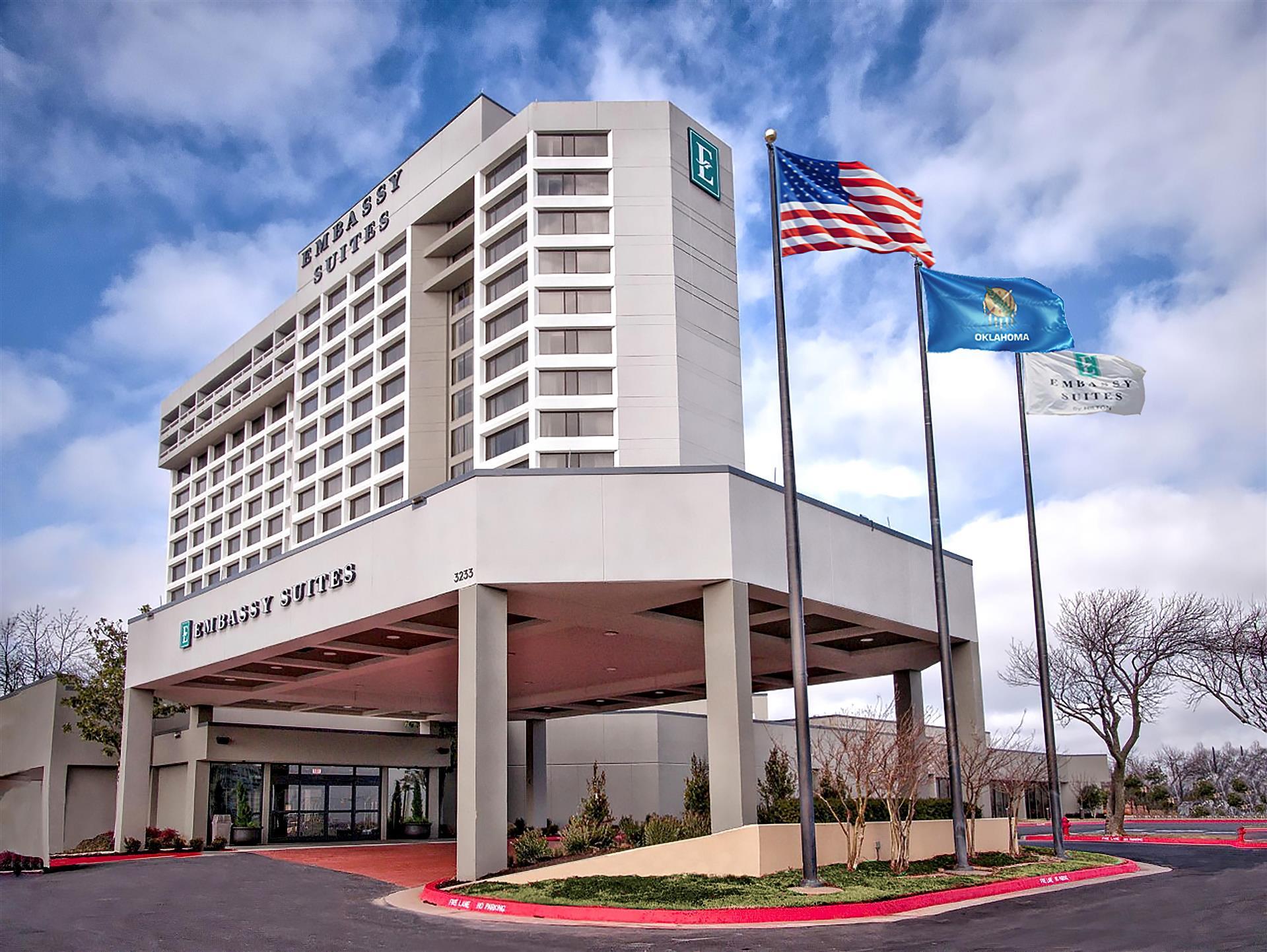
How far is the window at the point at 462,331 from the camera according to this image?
68625 mm

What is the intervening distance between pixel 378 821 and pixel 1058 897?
32.1 m

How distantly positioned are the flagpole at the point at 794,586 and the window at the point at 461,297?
48983mm

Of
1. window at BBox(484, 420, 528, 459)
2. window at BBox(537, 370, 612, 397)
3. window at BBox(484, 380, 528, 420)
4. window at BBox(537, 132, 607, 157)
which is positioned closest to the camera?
window at BBox(537, 370, 612, 397)


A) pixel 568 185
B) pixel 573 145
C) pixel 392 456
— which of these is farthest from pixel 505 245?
pixel 392 456

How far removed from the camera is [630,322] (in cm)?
6194

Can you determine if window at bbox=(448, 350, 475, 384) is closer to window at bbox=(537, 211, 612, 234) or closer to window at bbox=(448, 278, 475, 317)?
window at bbox=(448, 278, 475, 317)

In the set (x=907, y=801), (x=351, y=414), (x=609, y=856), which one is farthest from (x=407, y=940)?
(x=351, y=414)

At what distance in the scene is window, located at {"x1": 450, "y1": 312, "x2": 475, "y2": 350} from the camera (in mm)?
68625

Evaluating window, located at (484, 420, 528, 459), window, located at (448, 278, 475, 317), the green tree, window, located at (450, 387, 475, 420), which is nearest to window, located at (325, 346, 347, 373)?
window, located at (448, 278, 475, 317)

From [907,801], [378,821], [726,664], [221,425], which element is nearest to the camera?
[726,664]

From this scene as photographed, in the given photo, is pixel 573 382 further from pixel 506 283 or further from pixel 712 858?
pixel 712 858

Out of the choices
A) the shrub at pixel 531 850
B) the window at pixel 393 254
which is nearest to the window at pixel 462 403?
the window at pixel 393 254

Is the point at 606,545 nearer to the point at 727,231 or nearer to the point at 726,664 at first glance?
the point at 726,664

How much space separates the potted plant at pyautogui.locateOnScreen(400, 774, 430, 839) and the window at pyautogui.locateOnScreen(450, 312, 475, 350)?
29.9 meters
